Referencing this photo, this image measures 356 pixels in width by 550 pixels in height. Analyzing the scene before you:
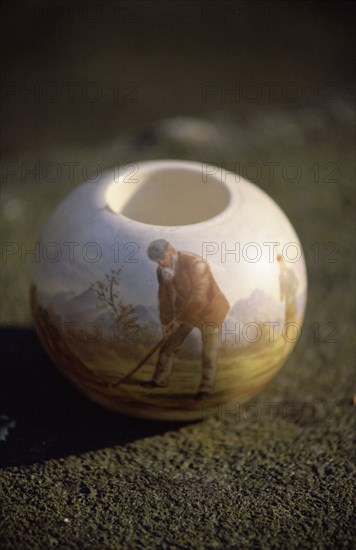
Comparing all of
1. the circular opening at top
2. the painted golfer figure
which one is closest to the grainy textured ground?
the painted golfer figure

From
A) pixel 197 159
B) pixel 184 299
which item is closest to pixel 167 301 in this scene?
pixel 184 299

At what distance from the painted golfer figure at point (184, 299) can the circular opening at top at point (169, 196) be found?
51 centimetres

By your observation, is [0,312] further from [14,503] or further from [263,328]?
[263,328]

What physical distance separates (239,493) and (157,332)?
0.76 m

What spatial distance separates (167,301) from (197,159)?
10.9 ft

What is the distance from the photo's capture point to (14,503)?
2.72 m

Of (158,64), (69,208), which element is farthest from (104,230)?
(158,64)

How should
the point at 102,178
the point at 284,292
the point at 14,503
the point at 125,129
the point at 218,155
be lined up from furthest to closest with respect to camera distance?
the point at 125,129, the point at 218,155, the point at 102,178, the point at 284,292, the point at 14,503

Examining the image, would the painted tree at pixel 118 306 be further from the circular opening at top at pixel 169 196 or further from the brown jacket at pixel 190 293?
the circular opening at top at pixel 169 196

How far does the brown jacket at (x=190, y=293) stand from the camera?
8.89ft

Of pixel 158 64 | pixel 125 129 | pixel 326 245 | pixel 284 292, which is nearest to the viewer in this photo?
pixel 284 292

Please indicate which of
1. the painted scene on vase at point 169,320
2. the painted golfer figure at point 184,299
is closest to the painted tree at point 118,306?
the painted scene on vase at point 169,320

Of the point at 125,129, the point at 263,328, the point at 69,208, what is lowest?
the point at 125,129

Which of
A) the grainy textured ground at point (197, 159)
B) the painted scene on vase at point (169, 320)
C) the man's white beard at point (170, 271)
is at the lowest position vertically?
the grainy textured ground at point (197, 159)
